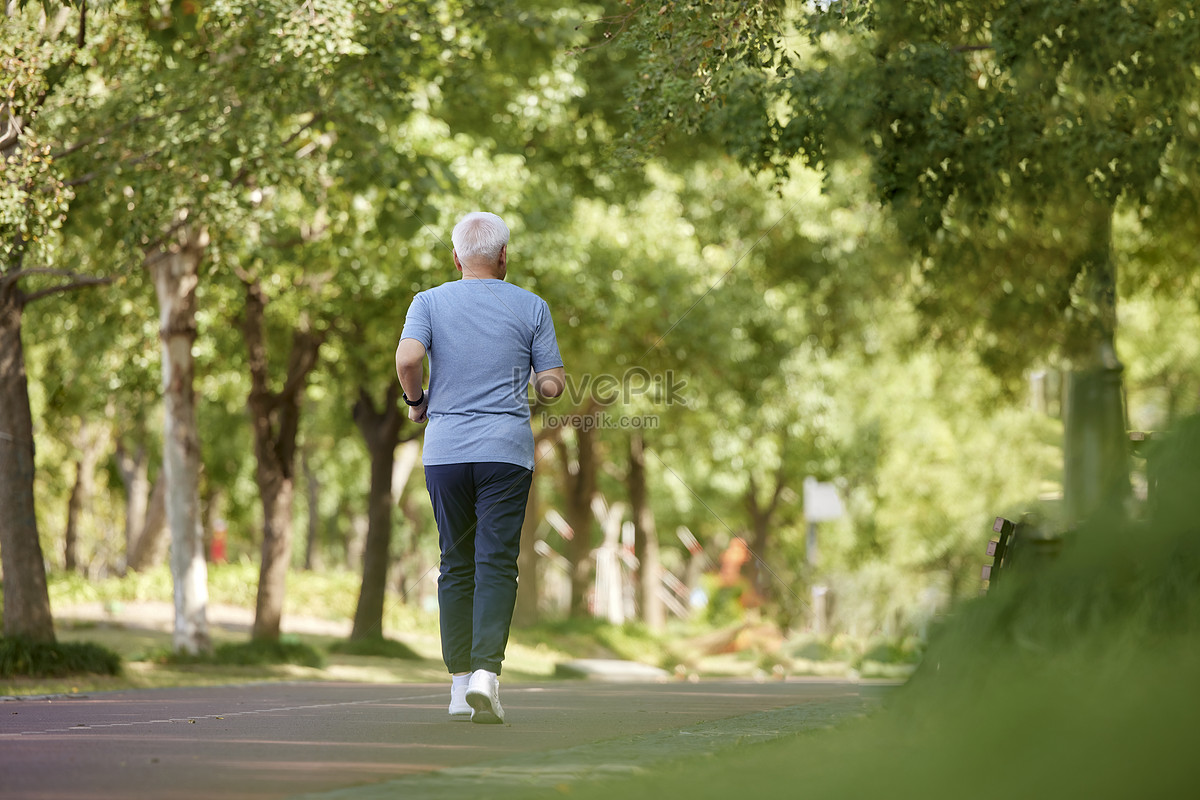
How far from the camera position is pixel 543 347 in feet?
19.9

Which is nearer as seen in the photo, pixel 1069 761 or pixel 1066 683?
pixel 1069 761

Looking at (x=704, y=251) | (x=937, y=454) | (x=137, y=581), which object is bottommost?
(x=137, y=581)

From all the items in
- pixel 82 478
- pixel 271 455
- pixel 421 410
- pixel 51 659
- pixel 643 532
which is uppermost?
pixel 82 478

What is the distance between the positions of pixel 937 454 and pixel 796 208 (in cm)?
1680

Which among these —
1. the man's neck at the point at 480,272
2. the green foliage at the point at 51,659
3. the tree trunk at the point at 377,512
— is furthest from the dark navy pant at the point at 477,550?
the tree trunk at the point at 377,512

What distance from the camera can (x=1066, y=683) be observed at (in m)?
4.04

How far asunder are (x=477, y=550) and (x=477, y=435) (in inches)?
19.5

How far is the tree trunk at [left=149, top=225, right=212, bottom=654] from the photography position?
1532cm

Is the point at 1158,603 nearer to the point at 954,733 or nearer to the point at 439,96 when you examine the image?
the point at 954,733

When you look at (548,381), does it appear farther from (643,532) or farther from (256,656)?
(643,532)

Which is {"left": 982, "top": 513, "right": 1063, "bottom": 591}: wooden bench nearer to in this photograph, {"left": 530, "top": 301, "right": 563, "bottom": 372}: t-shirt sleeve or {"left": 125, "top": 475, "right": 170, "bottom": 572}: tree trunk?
{"left": 530, "top": 301, "right": 563, "bottom": 372}: t-shirt sleeve

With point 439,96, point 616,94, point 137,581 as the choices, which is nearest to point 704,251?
point 616,94

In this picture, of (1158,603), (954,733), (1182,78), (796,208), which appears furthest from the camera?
(796,208)

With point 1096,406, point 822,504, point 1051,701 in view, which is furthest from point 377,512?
point 1051,701
